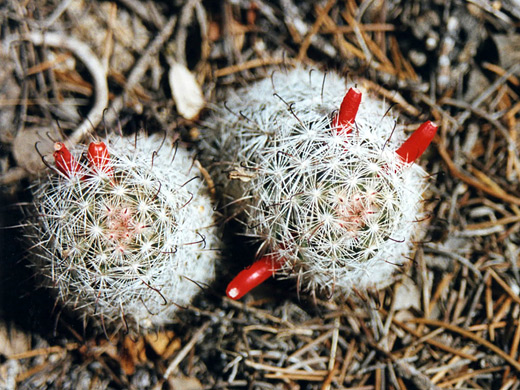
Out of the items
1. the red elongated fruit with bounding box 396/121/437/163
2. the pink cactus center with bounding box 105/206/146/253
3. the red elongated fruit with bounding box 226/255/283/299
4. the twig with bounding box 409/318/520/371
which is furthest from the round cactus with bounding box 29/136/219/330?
the twig with bounding box 409/318/520/371

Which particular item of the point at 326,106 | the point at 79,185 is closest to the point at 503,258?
the point at 326,106

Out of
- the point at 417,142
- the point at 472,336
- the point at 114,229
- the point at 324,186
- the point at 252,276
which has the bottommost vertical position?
the point at 472,336

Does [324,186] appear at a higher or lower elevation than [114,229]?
higher

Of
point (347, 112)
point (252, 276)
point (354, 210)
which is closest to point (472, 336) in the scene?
point (354, 210)

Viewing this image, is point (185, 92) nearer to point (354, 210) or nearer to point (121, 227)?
point (121, 227)

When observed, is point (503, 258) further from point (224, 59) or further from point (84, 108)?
point (84, 108)

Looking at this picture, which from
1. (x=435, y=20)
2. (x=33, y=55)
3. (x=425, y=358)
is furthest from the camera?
(x=435, y=20)
